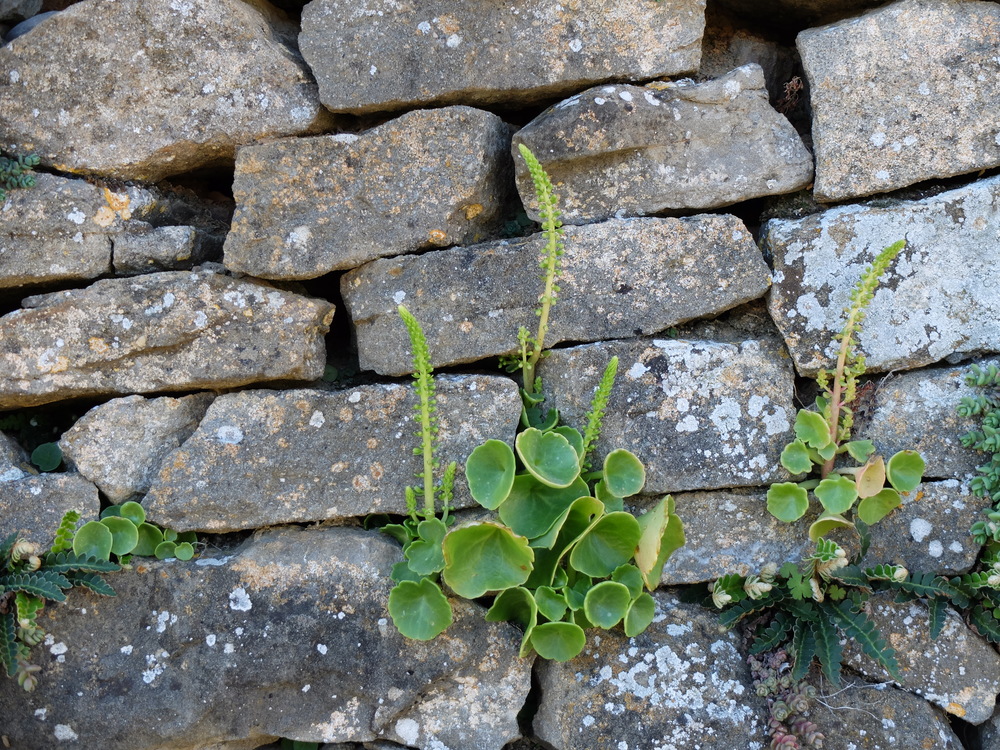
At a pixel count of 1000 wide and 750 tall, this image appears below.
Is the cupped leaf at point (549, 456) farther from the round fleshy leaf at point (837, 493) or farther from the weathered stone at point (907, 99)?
the weathered stone at point (907, 99)

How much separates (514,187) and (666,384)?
926 mm

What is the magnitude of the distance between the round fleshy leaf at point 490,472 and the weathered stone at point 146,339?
2.41 feet

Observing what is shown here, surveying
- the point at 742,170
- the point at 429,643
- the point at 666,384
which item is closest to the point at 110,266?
the point at 429,643

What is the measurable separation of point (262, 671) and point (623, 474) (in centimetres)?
128

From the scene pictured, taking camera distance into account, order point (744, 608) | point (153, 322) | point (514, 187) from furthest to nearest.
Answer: point (514, 187) < point (153, 322) < point (744, 608)

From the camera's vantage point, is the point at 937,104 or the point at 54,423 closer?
the point at 937,104

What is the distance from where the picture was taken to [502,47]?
280 cm

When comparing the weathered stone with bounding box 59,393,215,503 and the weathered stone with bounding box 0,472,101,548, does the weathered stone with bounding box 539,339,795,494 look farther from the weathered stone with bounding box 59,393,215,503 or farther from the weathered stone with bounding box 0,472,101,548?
the weathered stone with bounding box 0,472,101,548

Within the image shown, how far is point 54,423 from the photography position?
3.04m

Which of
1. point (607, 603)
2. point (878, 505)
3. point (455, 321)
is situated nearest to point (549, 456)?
point (607, 603)

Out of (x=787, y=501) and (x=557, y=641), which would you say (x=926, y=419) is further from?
(x=557, y=641)

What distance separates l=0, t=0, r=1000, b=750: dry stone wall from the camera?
256 centimetres

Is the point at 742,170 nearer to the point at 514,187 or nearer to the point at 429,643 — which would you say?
the point at 514,187

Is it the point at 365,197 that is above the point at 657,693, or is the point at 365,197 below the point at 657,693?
above
